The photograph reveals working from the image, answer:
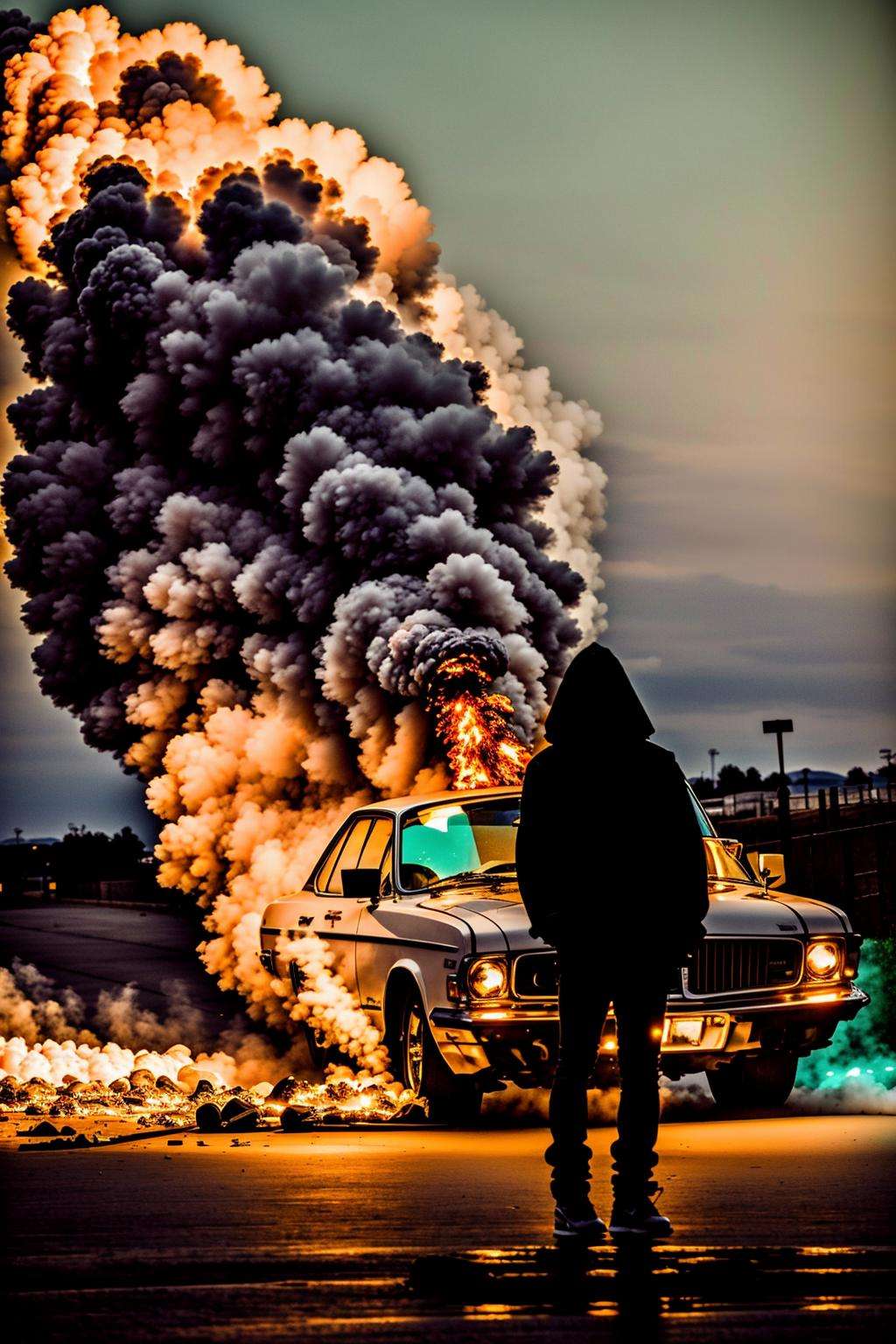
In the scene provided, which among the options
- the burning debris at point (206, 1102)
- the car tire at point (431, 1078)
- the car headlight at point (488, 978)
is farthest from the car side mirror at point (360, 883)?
the car headlight at point (488, 978)

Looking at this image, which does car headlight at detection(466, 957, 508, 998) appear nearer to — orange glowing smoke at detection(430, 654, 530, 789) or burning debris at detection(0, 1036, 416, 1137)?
burning debris at detection(0, 1036, 416, 1137)

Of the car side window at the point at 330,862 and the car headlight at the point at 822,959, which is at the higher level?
the car side window at the point at 330,862

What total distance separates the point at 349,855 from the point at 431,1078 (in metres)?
2.81

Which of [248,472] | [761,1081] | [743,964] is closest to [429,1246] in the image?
[743,964]

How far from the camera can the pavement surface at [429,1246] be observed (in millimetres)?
5574

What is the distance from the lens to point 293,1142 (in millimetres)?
11000

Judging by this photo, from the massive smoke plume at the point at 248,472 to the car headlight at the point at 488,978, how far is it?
11829 mm

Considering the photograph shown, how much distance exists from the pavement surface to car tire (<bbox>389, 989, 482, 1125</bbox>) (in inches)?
32.8

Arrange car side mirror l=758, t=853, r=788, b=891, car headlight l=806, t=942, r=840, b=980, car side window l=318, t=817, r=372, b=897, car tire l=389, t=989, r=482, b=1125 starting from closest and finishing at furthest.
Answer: car tire l=389, t=989, r=482, b=1125, car headlight l=806, t=942, r=840, b=980, car side mirror l=758, t=853, r=788, b=891, car side window l=318, t=817, r=372, b=897

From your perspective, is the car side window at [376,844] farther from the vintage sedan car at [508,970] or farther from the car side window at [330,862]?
the car side window at [330,862]

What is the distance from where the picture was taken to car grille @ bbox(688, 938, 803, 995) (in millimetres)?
11617

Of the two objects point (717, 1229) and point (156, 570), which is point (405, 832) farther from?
point (156, 570)

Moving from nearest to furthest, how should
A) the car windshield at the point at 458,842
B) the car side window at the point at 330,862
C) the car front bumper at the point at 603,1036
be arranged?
the car front bumper at the point at 603,1036 < the car windshield at the point at 458,842 < the car side window at the point at 330,862

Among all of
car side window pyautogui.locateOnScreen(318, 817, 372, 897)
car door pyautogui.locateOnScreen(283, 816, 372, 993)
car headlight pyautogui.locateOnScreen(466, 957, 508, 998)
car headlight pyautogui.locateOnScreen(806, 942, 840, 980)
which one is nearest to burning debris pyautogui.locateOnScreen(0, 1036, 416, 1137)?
car door pyautogui.locateOnScreen(283, 816, 372, 993)
